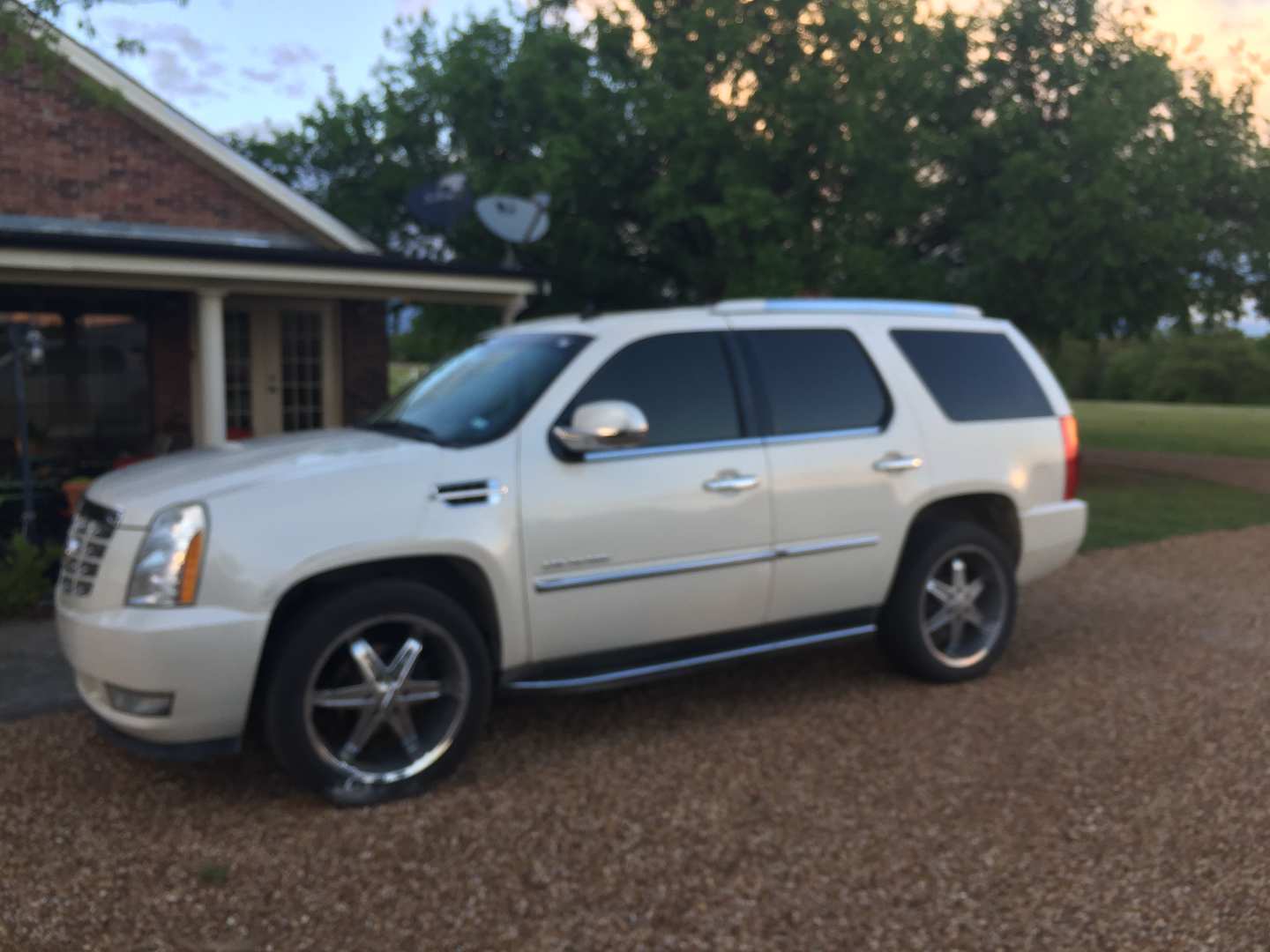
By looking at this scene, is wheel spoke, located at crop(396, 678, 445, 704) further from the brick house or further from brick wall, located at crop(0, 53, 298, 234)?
brick wall, located at crop(0, 53, 298, 234)

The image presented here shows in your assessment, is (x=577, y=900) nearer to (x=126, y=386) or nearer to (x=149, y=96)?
(x=126, y=386)

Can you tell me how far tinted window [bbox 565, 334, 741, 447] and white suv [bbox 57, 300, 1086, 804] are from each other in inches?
0.5

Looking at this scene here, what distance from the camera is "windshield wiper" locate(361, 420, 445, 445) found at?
4785mm

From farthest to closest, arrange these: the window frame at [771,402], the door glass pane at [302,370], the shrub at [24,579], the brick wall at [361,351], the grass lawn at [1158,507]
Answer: the brick wall at [361,351]
the door glass pane at [302,370]
the grass lawn at [1158,507]
the shrub at [24,579]
the window frame at [771,402]

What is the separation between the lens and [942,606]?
573 cm

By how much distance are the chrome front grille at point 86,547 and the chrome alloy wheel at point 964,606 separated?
12.0 ft

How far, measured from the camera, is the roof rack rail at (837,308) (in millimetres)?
5434

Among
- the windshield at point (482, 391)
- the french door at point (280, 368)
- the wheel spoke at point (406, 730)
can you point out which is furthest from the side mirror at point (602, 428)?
the french door at point (280, 368)

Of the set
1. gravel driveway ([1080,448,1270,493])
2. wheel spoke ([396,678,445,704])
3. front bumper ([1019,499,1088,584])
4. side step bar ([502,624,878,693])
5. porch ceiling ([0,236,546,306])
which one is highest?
porch ceiling ([0,236,546,306])

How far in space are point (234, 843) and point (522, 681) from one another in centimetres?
123

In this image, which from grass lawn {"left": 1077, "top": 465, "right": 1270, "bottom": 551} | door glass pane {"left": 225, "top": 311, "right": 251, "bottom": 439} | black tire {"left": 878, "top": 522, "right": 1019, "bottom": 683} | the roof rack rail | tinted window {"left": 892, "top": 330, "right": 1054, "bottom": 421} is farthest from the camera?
door glass pane {"left": 225, "top": 311, "right": 251, "bottom": 439}

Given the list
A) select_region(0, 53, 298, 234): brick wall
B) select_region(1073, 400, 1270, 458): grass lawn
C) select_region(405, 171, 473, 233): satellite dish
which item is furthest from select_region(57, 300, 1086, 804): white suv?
select_region(1073, 400, 1270, 458): grass lawn

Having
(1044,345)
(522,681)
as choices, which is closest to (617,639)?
(522,681)

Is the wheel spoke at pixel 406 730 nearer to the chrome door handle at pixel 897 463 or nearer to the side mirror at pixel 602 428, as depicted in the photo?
the side mirror at pixel 602 428
